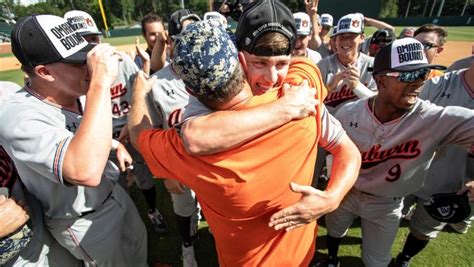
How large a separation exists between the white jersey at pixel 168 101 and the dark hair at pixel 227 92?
61.9 inches

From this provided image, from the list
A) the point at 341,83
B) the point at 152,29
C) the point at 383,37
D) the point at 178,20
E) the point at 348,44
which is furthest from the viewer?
the point at 383,37

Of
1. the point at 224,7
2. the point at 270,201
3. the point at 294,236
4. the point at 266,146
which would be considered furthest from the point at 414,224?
the point at 224,7

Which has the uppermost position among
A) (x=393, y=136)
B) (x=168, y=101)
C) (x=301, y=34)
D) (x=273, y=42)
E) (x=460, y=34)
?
(x=273, y=42)

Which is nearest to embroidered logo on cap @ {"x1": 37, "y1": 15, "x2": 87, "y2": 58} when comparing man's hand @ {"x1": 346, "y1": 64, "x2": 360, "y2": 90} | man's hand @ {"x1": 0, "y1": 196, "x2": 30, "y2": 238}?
man's hand @ {"x1": 0, "y1": 196, "x2": 30, "y2": 238}

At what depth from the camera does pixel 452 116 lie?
2197mm

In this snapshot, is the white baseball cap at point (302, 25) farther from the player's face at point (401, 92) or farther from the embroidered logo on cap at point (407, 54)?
the player's face at point (401, 92)

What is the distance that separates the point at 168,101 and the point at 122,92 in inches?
45.8

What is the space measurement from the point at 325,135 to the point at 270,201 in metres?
0.60

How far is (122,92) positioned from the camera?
148 inches

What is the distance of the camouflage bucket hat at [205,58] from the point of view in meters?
1.27

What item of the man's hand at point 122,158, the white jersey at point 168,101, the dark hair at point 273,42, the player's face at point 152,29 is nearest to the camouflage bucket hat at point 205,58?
the dark hair at point 273,42

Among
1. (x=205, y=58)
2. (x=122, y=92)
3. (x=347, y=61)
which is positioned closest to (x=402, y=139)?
(x=205, y=58)

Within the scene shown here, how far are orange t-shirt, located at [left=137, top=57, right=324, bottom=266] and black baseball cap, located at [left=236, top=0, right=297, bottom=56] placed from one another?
0.71 feet

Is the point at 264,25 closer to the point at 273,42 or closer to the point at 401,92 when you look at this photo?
the point at 273,42
